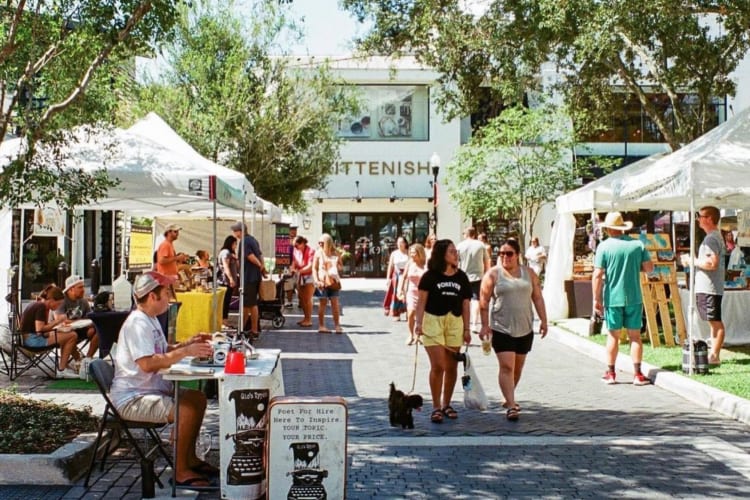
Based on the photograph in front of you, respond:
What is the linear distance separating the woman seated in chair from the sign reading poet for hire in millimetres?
5642

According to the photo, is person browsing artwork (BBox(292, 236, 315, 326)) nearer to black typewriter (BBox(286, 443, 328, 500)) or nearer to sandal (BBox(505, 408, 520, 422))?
sandal (BBox(505, 408, 520, 422))

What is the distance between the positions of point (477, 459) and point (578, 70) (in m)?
14.3

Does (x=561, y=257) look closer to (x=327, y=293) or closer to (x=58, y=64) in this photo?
(x=327, y=293)

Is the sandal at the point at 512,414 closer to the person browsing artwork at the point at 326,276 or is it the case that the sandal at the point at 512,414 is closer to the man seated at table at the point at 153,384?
the man seated at table at the point at 153,384

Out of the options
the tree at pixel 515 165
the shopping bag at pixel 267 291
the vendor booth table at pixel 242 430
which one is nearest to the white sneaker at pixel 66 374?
the vendor booth table at pixel 242 430

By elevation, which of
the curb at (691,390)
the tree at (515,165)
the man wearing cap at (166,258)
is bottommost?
the curb at (691,390)

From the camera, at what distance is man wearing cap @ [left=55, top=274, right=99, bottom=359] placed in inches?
421

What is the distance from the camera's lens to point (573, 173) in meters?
32.3

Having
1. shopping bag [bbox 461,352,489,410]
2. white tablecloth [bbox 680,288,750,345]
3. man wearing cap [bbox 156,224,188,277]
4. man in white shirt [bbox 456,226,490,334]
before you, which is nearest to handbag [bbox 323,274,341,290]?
man in white shirt [bbox 456,226,490,334]

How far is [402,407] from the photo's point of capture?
315 inches

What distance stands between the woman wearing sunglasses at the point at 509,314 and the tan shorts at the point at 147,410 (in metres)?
3.46

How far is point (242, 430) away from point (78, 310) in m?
5.99

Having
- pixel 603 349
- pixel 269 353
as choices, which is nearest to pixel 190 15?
pixel 603 349

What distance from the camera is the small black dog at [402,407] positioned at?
802cm
